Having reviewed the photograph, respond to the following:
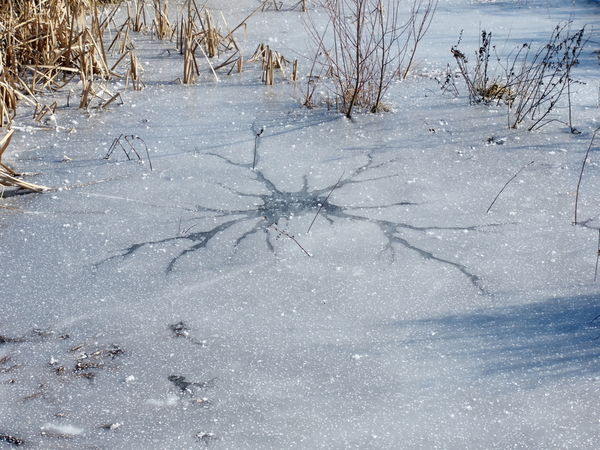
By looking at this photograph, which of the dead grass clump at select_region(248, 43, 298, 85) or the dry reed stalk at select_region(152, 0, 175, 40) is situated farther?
the dry reed stalk at select_region(152, 0, 175, 40)

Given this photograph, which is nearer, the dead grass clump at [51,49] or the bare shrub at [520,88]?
the bare shrub at [520,88]

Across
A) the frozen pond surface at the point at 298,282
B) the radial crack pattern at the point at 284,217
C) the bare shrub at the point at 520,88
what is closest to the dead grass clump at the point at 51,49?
the frozen pond surface at the point at 298,282

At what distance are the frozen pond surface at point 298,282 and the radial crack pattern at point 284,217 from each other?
0.04 feet

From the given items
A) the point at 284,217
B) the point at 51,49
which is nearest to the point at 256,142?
the point at 284,217

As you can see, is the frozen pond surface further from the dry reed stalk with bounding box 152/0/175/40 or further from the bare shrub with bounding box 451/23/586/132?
the dry reed stalk with bounding box 152/0/175/40

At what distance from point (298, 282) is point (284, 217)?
524 millimetres

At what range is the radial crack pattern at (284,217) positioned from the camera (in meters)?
3.23

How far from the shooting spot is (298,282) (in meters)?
3.04

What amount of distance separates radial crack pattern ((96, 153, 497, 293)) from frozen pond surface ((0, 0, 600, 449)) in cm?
1

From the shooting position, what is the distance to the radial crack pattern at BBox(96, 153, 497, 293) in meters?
3.23

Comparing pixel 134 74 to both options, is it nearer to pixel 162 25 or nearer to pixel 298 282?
pixel 162 25

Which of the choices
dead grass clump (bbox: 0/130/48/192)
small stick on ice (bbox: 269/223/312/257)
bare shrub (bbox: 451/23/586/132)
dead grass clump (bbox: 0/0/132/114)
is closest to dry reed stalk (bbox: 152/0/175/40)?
dead grass clump (bbox: 0/0/132/114)

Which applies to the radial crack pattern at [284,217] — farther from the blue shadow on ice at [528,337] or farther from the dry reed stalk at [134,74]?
the dry reed stalk at [134,74]

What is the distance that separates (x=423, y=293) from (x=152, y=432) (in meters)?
1.21
